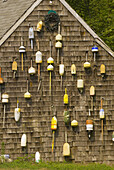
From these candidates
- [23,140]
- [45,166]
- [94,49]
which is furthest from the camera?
[94,49]

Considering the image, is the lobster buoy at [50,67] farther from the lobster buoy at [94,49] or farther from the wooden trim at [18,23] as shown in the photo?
the wooden trim at [18,23]

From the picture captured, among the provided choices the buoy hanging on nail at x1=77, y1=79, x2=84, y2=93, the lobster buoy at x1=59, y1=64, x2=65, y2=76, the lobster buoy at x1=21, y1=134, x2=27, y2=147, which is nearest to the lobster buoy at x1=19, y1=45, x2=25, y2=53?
the lobster buoy at x1=59, y1=64, x2=65, y2=76

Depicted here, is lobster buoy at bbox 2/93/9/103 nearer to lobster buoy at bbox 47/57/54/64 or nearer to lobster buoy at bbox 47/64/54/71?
lobster buoy at bbox 47/64/54/71

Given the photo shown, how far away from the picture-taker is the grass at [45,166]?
59.5ft

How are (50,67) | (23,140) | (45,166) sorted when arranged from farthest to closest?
(50,67) → (23,140) → (45,166)

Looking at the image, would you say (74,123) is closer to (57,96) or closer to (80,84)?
(57,96)

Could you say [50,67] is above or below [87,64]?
below

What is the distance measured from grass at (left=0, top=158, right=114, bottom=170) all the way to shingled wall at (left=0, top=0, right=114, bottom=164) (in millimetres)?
307

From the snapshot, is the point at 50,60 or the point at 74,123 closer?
the point at 74,123

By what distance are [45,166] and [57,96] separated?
9.04ft

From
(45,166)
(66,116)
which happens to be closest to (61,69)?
(66,116)

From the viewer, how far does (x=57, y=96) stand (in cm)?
1938

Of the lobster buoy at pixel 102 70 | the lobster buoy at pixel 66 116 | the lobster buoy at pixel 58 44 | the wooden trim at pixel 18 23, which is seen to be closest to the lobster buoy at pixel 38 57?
the lobster buoy at pixel 58 44

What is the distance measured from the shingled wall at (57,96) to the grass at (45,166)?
1.01 ft
